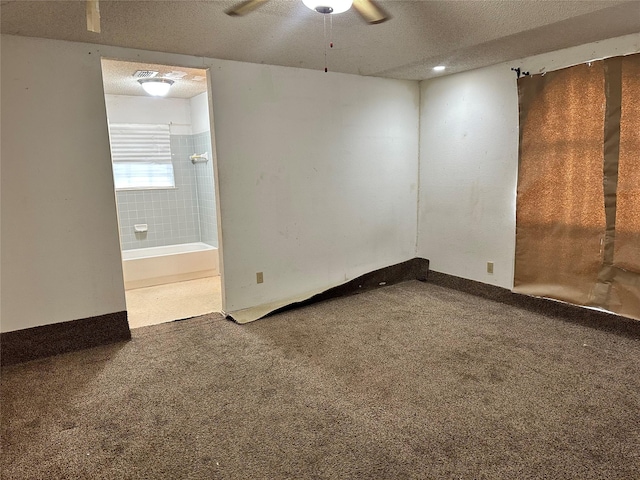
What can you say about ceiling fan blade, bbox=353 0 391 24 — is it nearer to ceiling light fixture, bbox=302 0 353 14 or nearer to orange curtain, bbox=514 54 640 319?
ceiling light fixture, bbox=302 0 353 14

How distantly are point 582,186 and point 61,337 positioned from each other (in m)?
4.04

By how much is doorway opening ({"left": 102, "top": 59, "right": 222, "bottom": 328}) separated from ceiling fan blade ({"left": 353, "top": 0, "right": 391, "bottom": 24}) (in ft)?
9.32

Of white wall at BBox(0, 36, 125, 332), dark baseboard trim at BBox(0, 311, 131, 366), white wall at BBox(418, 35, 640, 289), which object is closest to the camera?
white wall at BBox(0, 36, 125, 332)

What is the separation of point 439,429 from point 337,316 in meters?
1.67

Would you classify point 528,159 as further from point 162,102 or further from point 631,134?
point 162,102

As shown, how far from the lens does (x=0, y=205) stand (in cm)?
274

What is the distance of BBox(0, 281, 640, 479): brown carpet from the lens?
6.02 feet

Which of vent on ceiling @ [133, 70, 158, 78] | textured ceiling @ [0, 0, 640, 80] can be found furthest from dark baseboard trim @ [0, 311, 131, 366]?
vent on ceiling @ [133, 70, 158, 78]

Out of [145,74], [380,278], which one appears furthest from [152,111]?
[380,278]

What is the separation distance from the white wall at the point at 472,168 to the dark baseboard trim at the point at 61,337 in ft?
10.5

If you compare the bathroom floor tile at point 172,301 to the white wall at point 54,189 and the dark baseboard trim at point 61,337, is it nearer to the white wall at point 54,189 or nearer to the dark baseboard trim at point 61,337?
the dark baseboard trim at point 61,337

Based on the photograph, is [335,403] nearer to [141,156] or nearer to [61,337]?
[61,337]

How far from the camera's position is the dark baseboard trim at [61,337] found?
2840mm

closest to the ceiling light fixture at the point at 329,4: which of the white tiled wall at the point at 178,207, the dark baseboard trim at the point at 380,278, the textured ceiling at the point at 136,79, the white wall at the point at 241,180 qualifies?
the white wall at the point at 241,180
